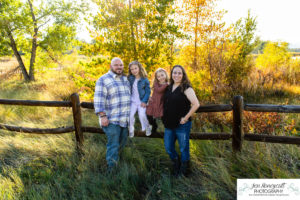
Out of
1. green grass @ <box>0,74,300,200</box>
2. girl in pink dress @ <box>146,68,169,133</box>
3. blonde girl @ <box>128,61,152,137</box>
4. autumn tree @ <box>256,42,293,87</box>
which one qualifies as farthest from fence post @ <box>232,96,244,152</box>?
autumn tree @ <box>256,42,293,87</box>

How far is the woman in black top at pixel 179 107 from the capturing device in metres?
2.73

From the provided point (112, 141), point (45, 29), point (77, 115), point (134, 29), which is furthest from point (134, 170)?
point (45, 29)

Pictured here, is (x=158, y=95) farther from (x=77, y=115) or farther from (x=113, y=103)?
(x=77, y=115)

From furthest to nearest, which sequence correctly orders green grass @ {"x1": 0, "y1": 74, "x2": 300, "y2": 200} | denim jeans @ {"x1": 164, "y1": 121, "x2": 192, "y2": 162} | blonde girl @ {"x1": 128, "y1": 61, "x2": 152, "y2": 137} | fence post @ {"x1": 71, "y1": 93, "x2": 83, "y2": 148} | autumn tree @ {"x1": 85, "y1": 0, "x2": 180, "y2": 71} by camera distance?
autumn tree @ {"x1": 85, "y1": 0, "x2": 180, "y2": 71}
fence post @ {"x1": 71, "y1": 93, "x2": 83, "y2": 148}
blonde girl @ {"x1": 128, "y1": 61, "x2": 152, "y2": 137}
denim jeans @ {"x1": 164, "y1": 121, "x2": 192, "y2": 162}
green grass @ {"x1": 0, "y1": 74, "x2": 300, "y2": 200}

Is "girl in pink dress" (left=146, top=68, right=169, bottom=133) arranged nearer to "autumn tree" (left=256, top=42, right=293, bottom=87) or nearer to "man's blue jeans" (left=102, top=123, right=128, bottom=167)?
"man's blue jeans" (left=102, top=123, right=128, bottom=167)

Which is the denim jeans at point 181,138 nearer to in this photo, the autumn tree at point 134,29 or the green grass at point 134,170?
the green grass at point 134,170

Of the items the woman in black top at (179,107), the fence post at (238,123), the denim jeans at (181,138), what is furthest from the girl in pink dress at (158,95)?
the fence post at (238,123)

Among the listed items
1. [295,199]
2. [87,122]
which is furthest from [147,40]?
[295,199]

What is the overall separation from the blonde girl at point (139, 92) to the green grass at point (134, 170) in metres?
0.66

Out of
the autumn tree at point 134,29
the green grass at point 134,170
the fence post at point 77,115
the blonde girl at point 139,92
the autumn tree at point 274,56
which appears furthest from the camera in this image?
the autumn tree at point 274,56

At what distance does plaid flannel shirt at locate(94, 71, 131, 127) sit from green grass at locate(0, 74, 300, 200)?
2.46ft

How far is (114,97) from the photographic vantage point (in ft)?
9.84

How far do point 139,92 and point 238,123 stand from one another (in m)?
1.57

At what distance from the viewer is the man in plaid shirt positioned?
9.59ft
